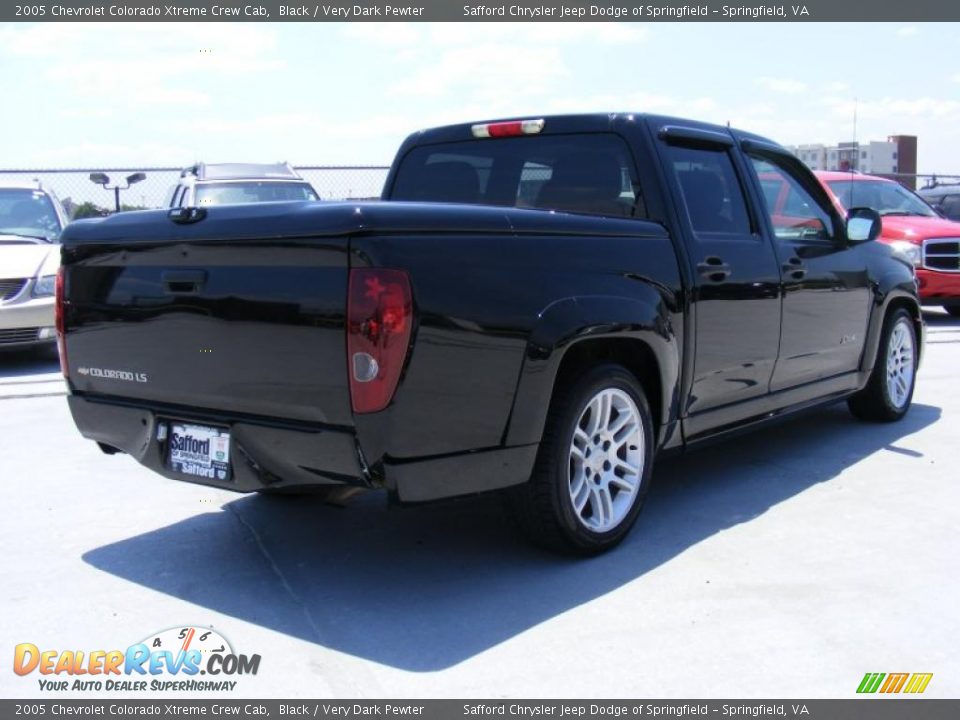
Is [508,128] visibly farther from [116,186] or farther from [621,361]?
[116,186]

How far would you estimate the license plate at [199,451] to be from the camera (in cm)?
363

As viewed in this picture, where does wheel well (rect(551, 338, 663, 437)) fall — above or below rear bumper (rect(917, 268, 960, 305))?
above

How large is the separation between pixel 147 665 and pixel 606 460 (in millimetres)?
1939

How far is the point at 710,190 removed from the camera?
16.2 ft

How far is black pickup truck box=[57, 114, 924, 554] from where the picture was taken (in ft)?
10.9

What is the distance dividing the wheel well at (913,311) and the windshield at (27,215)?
8.08 m

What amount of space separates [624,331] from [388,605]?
55.9 inches

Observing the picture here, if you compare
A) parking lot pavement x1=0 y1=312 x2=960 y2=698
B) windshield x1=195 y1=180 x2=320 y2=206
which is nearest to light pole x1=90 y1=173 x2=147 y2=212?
windshield x1=195 y1=180 x2=320 y2=206

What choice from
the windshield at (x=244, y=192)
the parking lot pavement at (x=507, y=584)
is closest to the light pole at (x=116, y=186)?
the windshield at (x=244, y=192)

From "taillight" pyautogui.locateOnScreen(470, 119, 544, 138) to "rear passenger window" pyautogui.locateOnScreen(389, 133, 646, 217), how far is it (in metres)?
0.03

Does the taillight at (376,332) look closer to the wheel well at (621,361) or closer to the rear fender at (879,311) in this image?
the wheel well at (621,361)

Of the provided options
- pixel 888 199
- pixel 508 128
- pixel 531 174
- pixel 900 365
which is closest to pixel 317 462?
pixel 531 174

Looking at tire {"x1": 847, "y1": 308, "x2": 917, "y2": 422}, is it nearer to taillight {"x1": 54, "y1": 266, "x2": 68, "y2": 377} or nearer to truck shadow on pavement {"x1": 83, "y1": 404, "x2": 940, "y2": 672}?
truck shadow on pavement {"x1": 83, "y1": 404, "x2": 940, "y2": 672}

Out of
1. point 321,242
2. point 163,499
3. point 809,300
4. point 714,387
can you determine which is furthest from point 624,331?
point 163,499
